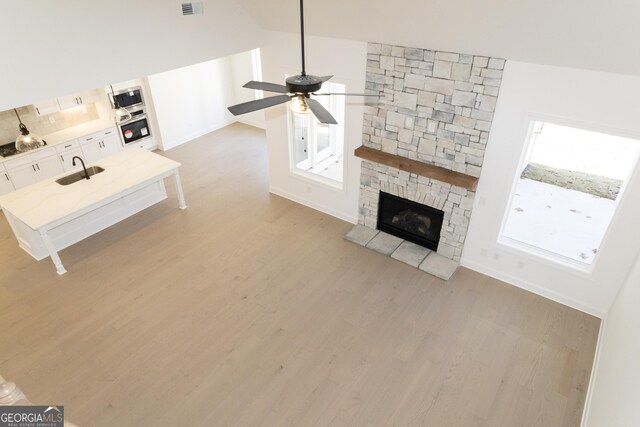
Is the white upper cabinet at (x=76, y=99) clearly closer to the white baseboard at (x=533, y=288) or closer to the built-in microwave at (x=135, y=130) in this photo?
the built-in microwave at (x=135, y=130)

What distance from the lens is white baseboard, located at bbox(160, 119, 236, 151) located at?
10030mm

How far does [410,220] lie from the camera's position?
22.1ft

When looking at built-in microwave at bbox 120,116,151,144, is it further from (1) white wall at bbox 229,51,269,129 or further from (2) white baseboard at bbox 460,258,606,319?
(2) white baseboard at bbox 460,258,606,319

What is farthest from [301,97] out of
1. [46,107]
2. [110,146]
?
[110,146]

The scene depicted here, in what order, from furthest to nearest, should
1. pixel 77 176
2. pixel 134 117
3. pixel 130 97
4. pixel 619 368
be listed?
1. pixel 134 117
2. pixel 130 97
3. pixel 77 176
4. pixel 619 368

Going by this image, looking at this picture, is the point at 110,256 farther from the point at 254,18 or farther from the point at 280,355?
the point at 254,18

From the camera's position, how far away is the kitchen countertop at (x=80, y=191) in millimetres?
6082

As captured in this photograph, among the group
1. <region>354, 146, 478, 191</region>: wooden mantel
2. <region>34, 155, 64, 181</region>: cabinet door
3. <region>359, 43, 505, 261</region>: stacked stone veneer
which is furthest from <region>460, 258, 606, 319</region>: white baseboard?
<region>34, 155, 64, 181</region>: cabinet door

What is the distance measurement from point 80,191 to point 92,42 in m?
2.96

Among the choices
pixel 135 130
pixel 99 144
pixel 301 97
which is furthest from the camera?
pixel 135 130

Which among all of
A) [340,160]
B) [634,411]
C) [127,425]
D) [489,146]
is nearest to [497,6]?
[489,146]

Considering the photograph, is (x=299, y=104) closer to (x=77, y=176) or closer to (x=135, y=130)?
(x=77, y=176)

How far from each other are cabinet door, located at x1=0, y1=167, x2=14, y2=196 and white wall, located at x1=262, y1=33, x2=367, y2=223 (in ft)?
15.5

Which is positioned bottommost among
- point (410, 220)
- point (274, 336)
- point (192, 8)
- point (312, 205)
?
point (274, 336)
